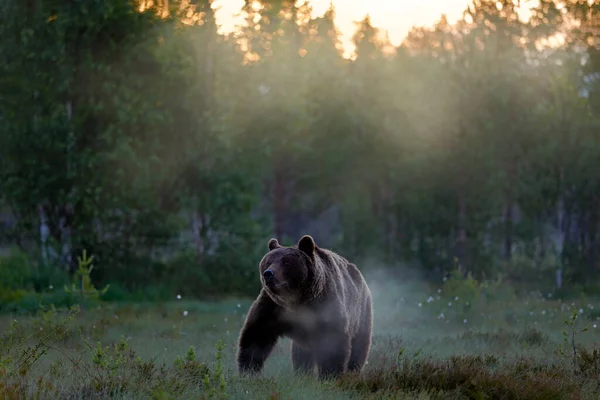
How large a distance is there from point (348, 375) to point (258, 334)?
1.06m

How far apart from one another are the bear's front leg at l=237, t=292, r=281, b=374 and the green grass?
9.5 inches

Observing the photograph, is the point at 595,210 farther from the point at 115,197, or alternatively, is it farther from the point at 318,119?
the point at 115,197

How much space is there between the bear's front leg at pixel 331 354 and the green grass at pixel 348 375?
313 mm

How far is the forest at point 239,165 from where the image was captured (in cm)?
2081

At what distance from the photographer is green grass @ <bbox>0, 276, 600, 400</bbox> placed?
7.21 m

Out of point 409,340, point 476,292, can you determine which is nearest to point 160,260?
point 476,292

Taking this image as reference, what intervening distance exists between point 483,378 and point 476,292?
10437 mm

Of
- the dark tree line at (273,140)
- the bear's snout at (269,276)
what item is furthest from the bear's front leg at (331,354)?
the dark tree line at (273,140)

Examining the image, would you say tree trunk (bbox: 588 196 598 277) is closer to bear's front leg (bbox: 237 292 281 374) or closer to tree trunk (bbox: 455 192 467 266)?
tree trunk (bbox: 455 192 467 266)

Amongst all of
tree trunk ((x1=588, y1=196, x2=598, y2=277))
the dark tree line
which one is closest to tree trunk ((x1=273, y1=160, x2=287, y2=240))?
the dark tree line

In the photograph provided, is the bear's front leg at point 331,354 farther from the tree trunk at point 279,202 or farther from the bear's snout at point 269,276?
the tree trunk at point 279,202

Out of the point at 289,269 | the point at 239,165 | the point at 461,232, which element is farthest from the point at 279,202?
the point at 289,269

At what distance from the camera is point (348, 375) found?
27.5 feet

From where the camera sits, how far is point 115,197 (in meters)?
22.4
